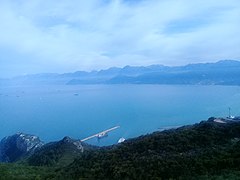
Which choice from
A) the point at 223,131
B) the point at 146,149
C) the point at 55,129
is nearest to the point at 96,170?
the point at 146,149

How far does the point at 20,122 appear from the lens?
91.8m

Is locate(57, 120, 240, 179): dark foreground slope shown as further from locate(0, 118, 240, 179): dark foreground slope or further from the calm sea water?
the calm sea water

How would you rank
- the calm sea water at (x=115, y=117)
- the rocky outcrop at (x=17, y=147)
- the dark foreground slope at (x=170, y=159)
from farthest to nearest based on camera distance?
the calm sea water at (x=115, y=117)
the rocky outcrop at (x=17, y=147)
the dark foreground slope at (x=170, y=159)

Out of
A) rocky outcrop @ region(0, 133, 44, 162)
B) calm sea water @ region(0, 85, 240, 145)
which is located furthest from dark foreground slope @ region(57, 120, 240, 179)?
calm sea water @ region(0, 85, 240, 145)

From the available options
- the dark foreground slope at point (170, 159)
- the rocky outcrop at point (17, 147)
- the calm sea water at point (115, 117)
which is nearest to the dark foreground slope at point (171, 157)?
the dark foreground slope at point (170, 159)

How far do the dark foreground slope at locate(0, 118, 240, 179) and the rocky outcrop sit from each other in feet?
109

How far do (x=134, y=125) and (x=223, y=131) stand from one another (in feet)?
199

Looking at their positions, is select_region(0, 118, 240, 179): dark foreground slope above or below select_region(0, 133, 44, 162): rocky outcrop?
above

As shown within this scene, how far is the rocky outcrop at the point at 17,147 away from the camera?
51416mm

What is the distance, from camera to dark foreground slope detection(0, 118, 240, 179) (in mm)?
16000

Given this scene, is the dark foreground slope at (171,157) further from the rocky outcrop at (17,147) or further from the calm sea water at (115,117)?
the calm sea water at (115,117)

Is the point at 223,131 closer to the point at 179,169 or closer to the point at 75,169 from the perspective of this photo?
the point at 179,169

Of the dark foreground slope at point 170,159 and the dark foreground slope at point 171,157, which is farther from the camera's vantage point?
the dark foreground slope at point 171,157

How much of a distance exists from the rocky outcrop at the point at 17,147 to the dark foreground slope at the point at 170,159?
109ft
